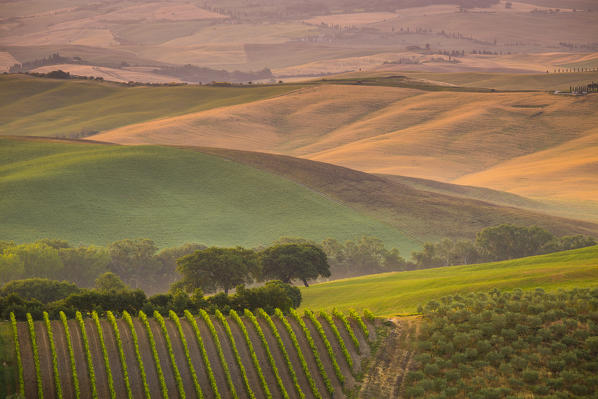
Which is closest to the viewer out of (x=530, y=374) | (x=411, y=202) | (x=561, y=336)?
(x=530, y=374)

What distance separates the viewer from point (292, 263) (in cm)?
8450

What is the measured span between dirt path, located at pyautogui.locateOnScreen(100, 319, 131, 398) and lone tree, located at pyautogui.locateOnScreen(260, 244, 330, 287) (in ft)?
132

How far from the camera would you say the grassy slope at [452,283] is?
5753cm

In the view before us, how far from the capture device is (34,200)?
125 meters

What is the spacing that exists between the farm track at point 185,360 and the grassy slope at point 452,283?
46.6ft

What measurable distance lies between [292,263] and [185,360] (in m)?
41.4

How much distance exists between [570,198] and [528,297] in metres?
123

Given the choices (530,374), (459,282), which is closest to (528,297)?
(530,374)

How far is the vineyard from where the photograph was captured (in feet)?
134

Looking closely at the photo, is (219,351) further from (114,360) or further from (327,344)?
(327,344)

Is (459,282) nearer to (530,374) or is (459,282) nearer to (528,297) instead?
(528,297)

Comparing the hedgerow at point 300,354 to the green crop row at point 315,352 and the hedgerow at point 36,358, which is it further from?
the hedgerow at point 36,358

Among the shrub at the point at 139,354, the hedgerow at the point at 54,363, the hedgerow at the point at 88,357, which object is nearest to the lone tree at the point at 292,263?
the shrub at the point at 139,354

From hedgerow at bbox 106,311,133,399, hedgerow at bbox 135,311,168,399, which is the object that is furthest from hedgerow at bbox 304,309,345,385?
hedgerow at bbox 106,311,133,399
